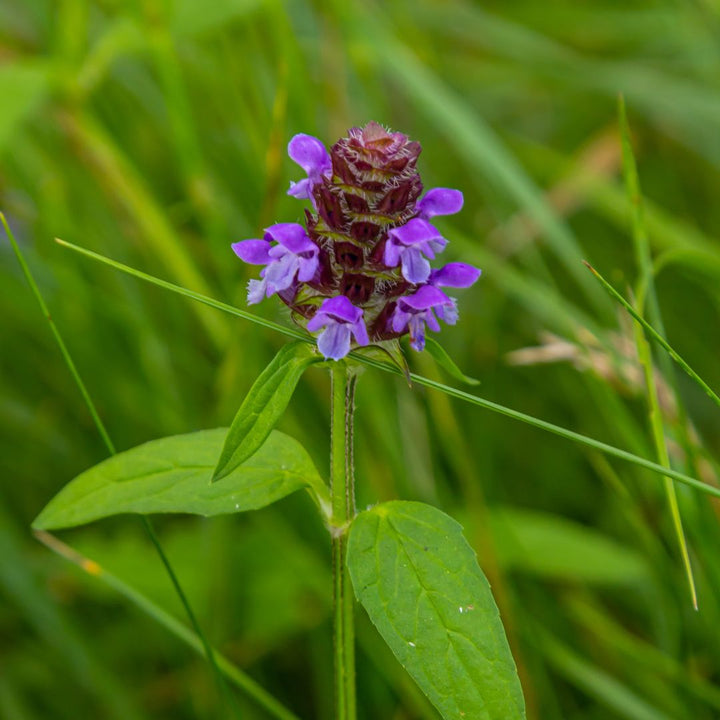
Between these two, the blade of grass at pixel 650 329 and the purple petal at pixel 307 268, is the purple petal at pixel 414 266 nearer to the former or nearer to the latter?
the purple petal at pixel 307 268

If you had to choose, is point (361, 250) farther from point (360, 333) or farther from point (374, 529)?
point (374, 529)

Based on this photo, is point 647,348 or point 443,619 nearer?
point 443,619

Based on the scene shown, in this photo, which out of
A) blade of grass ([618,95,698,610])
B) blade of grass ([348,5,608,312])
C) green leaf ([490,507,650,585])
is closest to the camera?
blade of grass ([618,95,698,610])

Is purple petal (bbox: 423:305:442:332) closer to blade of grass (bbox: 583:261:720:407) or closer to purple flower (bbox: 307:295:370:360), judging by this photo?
purple flower (bbox: 307:295:370:360)

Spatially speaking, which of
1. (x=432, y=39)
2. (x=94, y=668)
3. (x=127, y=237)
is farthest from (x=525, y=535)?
(x=432, y=39)

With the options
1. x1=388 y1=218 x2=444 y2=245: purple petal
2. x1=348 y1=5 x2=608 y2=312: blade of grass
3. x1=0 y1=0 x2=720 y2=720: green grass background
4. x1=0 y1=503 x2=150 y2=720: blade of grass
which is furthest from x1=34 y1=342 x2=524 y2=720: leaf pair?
x1=348 y1=5 x2=608 y2=312: blade of grass

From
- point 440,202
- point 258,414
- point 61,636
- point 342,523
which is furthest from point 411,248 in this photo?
point 61,636
